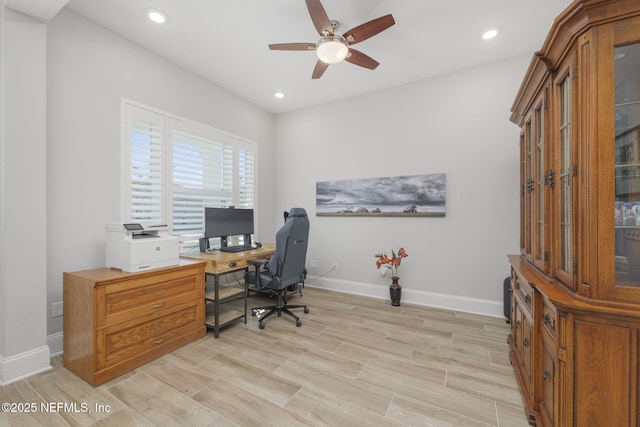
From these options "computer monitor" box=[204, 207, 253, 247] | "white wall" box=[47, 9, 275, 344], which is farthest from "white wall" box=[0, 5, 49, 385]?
"computer monitor" box=[204, 207, 253, 247]

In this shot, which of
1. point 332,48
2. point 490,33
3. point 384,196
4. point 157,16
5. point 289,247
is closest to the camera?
point 332,48

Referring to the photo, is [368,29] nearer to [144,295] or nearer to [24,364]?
[144,295]

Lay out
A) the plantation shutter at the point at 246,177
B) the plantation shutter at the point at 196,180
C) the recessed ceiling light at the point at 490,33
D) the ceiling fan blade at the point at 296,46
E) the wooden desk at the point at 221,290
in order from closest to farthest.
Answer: the ceiling fan blade at the point at 296,46
the recessed ceiling light at the point at 490,33
the wooden desk at the point at 221,290
the plantation shutter at the point at 196,180
the plantation shutter at the point at 246,177

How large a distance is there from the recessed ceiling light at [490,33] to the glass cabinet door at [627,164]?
5.83 ft

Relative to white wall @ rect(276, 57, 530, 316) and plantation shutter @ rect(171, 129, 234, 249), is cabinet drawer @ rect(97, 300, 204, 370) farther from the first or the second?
white wall @ rect(276, 57, 530, 316)

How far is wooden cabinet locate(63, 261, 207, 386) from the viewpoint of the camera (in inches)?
75.0

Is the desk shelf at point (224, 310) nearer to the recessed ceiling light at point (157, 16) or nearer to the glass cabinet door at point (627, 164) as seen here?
the recessed ceiling light at point (157, 16)

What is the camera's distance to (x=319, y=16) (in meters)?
1.96

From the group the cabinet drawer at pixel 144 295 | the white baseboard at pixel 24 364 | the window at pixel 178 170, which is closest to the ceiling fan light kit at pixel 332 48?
the window at pixel 178 170

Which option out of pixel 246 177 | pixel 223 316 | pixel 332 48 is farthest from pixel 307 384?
pixel 246 177

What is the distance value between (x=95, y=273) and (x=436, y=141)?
3871mm

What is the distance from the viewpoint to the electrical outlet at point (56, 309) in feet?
7.44

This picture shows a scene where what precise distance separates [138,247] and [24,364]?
1123 mm

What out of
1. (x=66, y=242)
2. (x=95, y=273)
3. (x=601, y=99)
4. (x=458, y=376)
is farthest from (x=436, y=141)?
(x=66, y=242)
